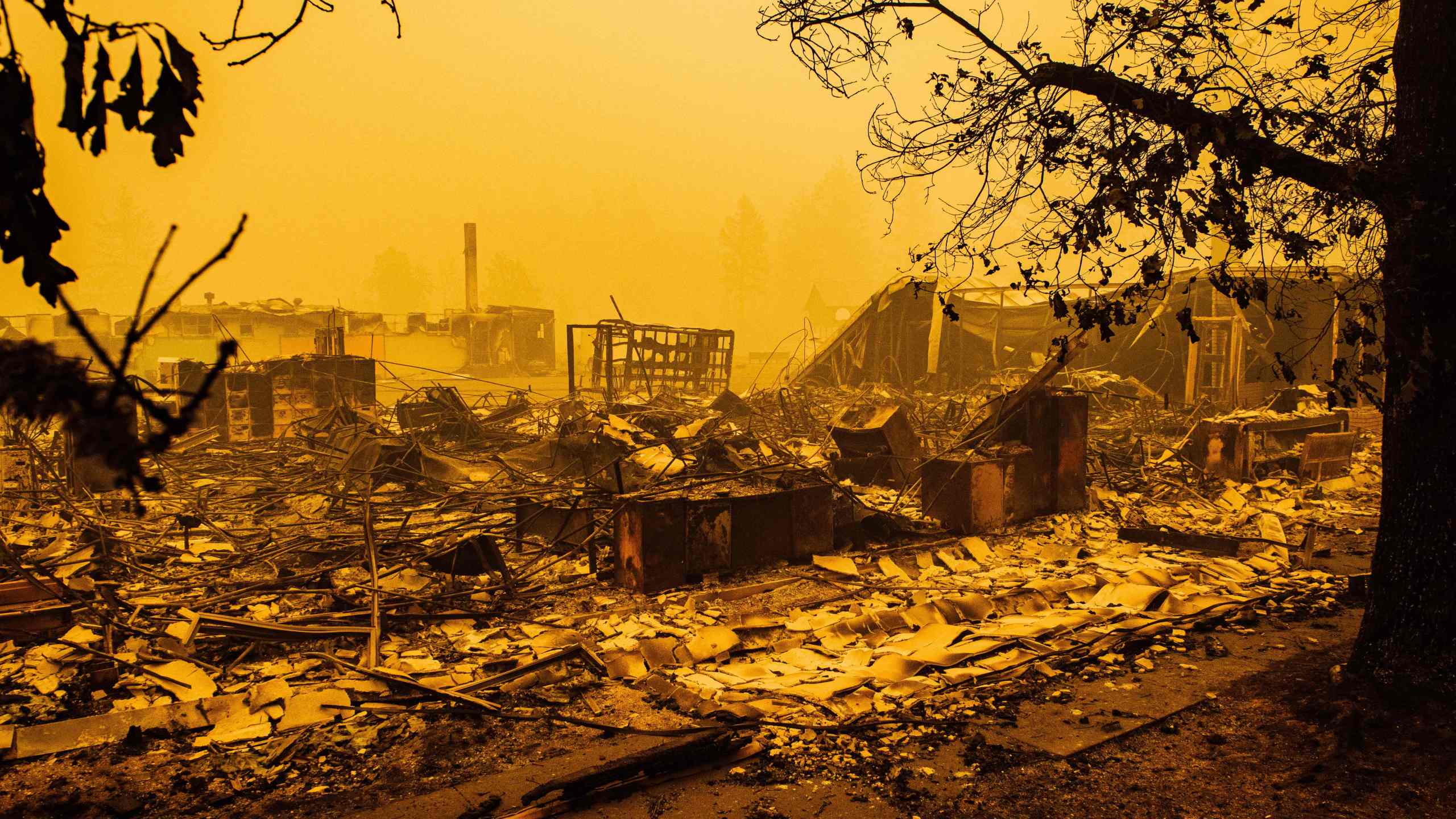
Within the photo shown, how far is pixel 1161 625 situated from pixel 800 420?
389 inches

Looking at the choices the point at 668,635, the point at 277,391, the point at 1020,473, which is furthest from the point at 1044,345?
the point at 668,635

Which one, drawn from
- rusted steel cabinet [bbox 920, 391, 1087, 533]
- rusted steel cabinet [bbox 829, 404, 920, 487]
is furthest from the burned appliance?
→ rusted steel cabinet [bbox 829, 404, 920, 487]

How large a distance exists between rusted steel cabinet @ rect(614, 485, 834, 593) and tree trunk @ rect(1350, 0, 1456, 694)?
4046 mm

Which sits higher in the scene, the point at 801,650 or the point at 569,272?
the point at 569,272

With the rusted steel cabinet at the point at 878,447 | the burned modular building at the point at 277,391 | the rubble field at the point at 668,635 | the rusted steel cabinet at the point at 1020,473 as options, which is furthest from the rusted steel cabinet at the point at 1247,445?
the burned modular building at the point at 277,391

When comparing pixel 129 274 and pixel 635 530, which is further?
pixel 129 274

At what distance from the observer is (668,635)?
592cm

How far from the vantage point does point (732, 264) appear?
65.1m

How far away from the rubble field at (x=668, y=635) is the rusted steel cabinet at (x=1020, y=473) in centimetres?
5

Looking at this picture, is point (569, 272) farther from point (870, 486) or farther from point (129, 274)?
point (870, 486)

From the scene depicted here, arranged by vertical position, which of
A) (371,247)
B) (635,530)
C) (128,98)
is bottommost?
(635,530)

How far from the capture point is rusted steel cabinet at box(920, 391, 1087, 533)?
848 cm

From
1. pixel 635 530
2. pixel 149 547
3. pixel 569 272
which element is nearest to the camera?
pixel 635 530

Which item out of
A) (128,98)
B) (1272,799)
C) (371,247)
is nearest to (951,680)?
(1272,799)
